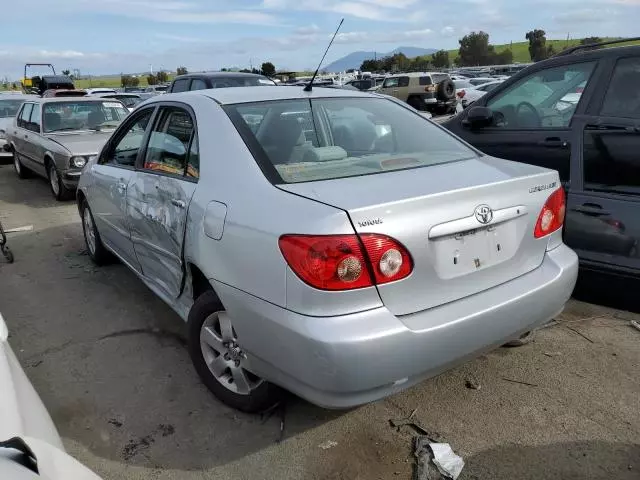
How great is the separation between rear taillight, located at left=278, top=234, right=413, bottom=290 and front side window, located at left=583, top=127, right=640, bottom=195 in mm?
2108

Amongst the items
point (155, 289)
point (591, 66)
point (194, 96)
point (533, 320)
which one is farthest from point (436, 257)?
point (591, 66)

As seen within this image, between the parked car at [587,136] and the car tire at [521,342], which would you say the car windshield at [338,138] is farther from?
the car tire at [521,342]

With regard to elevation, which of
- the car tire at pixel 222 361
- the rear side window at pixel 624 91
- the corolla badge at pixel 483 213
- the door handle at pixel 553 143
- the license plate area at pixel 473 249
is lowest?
the car tire at pixel 222 361

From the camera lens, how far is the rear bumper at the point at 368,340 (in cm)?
212

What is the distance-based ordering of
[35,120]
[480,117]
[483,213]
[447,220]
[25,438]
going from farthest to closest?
[35,120], [480,117], [483,213], [447,220], [25,438]

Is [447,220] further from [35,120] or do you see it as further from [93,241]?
[35,120]

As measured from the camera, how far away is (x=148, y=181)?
3.46 m

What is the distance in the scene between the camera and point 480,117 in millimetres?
4469

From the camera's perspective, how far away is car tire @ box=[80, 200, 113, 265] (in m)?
4.93

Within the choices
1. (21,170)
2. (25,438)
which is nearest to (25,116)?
(21,170)

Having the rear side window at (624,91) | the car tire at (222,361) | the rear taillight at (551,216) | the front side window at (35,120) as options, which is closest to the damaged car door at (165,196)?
the car tire at (222,361)

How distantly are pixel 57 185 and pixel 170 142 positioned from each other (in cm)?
570

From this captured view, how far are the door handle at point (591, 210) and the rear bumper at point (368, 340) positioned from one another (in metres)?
1.18

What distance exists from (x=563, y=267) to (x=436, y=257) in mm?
886
